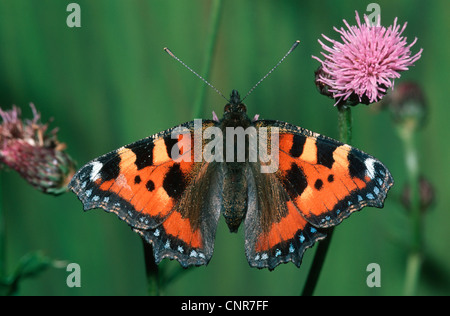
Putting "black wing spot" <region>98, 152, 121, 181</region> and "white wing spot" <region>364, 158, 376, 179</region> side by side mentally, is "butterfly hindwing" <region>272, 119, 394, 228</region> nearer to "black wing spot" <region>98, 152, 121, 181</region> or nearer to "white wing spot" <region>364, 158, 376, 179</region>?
"white wing spot" <region>364, 158, 376, 179</region>

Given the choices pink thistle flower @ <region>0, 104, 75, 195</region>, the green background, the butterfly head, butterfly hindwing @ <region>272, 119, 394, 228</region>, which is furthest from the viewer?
the green background

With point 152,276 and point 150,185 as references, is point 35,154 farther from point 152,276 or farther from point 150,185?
point 152,276

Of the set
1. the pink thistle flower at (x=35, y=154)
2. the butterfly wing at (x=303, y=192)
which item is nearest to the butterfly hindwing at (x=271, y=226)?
the butterfly wing at (x=303, y=192)

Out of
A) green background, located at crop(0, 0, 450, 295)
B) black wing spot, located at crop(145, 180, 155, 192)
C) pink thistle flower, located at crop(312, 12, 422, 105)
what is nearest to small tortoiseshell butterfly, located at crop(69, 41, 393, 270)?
black wing spot, located at crop(145, 180, 155, 192)

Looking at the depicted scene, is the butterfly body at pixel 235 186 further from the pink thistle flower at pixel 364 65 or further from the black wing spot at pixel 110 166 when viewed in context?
the pink thistle flower at pixel 364 65

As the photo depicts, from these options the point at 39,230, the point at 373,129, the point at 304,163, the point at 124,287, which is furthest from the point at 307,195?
the point at 39,230

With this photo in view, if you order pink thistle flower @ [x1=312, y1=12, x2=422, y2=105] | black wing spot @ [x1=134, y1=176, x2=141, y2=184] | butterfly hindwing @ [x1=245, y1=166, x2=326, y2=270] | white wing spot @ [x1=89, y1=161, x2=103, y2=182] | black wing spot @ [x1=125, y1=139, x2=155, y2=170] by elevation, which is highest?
pink thistle flower @ [x1=312, y1=12, x2=422, y2=105]

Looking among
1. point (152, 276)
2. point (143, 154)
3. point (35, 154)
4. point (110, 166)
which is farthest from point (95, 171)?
point (35, 154)
